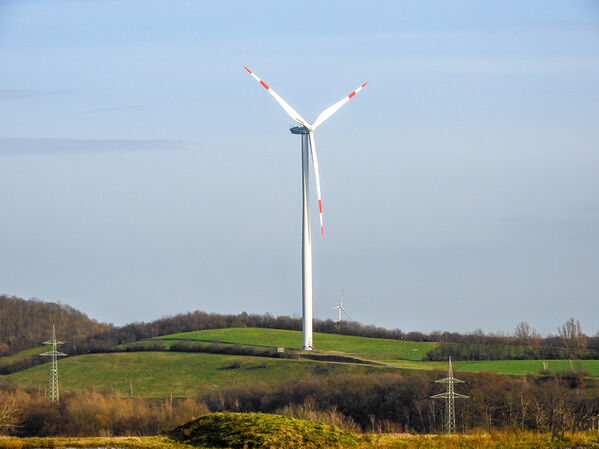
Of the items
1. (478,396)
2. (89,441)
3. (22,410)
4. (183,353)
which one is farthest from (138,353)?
(89,441)

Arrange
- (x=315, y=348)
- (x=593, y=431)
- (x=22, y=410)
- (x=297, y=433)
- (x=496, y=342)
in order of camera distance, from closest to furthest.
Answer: (x=297, y=433) → (x=593, y=431) → (x=22, y=410) → (x=315, y=348) → (x=496, y=342)

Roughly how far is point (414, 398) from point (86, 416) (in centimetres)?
3676

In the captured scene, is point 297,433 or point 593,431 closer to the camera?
point 297,433

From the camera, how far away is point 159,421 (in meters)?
77.4

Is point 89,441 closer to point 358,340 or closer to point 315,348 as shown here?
point 315,348

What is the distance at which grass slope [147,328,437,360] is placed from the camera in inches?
5386

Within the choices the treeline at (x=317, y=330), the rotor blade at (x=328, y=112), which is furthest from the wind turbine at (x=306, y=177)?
the treeline at (x=317, y=330)

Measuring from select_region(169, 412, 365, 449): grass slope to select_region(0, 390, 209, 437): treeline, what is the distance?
46029mm

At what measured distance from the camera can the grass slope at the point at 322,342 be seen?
137 m

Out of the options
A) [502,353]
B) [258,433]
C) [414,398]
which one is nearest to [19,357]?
[502,353]

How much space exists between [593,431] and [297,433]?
485 inches

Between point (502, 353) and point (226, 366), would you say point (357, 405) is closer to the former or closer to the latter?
point (226, 366)

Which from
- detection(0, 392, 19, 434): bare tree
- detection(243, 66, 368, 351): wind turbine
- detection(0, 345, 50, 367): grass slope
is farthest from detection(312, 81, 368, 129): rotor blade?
detection(0, 345, 50, 367): grass slope

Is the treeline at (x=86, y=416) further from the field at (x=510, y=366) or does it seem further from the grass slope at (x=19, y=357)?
the grass slope at (x=19, y=357)
